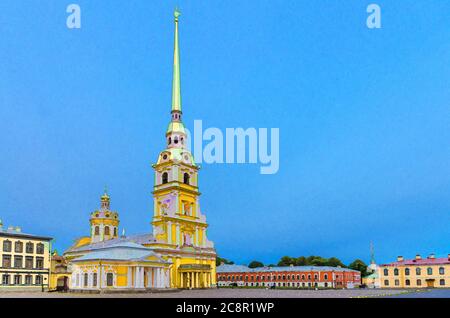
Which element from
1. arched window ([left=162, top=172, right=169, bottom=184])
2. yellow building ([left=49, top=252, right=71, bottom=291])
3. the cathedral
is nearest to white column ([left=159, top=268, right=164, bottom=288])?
the cathedral

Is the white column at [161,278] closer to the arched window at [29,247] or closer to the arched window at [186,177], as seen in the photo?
the arched window at [29,247]

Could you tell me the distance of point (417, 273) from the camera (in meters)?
62.1

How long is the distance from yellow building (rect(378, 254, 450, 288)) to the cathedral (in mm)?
25680

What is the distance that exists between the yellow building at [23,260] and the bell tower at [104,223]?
19.9 m

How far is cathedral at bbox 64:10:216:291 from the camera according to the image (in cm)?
4750

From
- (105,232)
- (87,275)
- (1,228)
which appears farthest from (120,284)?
(105,232)

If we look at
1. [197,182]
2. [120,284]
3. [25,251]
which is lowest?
[120,284]

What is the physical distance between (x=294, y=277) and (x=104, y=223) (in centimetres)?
3885

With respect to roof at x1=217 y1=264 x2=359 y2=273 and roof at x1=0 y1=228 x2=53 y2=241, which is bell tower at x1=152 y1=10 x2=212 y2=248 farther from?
roof at x1=217 y1=264 x2=359 y2=273

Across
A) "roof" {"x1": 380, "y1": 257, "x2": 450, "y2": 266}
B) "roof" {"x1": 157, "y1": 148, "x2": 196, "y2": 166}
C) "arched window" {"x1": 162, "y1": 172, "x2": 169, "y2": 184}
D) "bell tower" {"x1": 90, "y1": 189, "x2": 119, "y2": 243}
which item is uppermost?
"roof" {"x1": 157, "y1": 148, "x2": 196, "y2": 166}
